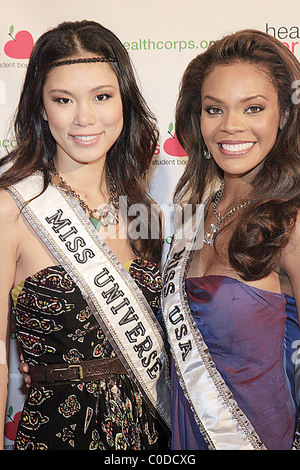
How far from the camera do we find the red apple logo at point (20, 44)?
2268 mm

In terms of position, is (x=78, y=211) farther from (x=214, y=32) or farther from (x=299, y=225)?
(x=214, y=32)

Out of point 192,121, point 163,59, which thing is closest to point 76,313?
point 192,121

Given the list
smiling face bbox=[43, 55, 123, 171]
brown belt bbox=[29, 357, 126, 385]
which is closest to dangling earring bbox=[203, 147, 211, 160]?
smiling face bbox=[43, 55, 123, 171]

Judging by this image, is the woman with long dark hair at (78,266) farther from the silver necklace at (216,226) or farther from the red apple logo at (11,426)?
the red apple logo at (11,426)

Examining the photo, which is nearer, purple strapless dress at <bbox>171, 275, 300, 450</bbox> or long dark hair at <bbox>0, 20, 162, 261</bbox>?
purple strapless dress at <bbox>171, 275, 300, 450</bbox>

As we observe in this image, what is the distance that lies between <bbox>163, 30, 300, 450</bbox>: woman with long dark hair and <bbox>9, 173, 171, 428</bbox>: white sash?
7 cm

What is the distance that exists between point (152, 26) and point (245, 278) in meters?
1.22

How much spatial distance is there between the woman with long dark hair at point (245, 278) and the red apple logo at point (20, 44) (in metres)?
0.83

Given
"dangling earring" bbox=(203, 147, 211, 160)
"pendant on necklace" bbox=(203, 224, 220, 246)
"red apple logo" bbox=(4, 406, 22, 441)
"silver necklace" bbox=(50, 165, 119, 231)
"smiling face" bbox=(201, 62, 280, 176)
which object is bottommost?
"red apple logo" bbox=(4, 406, 22, 441)

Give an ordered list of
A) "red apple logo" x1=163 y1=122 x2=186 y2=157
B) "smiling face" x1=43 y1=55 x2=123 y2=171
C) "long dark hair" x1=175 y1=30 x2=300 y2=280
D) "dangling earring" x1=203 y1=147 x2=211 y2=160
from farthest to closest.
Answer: "red apple logo" x1=163 y1=122 x2=186 y2=157, "dangling earring" x1=203 y1=147 x2=211 y2=160, "smiling face" x1=43 y1=55 x2=123 y2=171, "long dark hair" x1=175 y1=30 x2=300 y2=280

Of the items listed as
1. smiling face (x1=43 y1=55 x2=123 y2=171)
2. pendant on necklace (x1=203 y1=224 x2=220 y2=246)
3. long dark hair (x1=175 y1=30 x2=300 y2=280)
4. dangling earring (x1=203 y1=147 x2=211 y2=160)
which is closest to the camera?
long dark hair (x1=175 y1=30 x2=300 y2=280)

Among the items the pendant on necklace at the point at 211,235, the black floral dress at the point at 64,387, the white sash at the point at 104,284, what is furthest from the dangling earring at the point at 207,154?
the black floral dress at the point at 64,387

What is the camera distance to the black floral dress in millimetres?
1611

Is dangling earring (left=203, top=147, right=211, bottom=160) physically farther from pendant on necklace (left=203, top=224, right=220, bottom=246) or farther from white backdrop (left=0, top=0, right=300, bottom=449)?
white backdrop (left=0, top=0, right=300, bottom=449)
